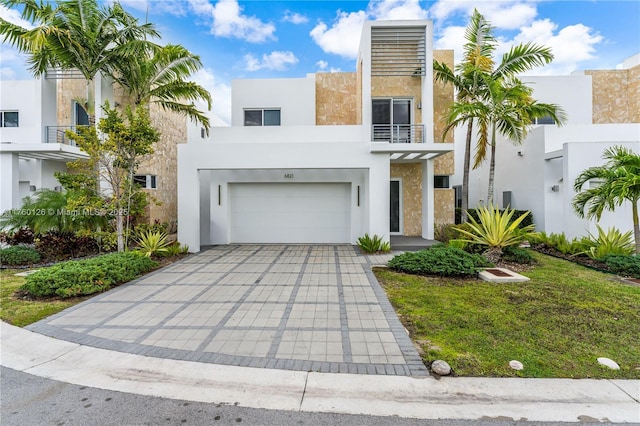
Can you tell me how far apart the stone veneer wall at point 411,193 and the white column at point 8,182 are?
47.4ft

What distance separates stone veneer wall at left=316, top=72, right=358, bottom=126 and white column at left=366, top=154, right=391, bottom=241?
5.03m

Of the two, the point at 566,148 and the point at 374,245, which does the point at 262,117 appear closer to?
the point at 374,245

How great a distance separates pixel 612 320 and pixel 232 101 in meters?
14.7

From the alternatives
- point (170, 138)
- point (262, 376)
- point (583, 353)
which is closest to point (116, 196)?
point (170, 138)

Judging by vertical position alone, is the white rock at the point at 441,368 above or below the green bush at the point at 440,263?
below

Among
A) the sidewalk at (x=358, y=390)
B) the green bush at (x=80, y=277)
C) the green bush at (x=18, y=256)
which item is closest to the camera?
the sidewalk at (x=358, y=390)

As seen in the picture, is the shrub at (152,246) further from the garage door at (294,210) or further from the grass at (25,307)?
the garage door at (294,210)

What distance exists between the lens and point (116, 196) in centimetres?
867

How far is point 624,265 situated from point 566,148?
5288 mm

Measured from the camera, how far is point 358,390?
3125 mm

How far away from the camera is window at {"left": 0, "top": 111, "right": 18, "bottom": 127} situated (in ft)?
46.6

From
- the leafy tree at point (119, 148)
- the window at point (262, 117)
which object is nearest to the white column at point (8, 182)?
the leafy tree at point (119, 148)

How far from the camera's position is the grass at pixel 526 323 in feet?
11.7

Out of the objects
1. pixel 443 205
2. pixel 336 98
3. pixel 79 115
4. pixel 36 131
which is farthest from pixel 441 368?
pixel 36 131
